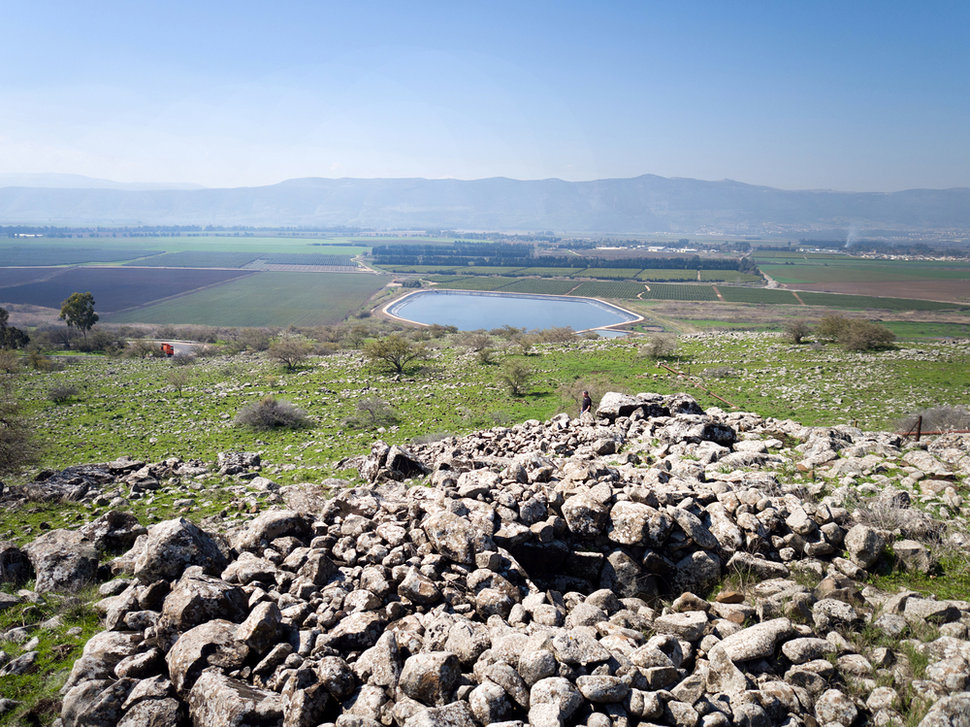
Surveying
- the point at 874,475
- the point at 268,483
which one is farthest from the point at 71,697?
the point at 874,475

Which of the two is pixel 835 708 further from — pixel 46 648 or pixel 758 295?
pixel 758 295

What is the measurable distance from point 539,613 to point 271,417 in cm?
2031

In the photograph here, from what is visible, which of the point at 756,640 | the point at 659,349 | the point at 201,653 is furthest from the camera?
the point at 659,349

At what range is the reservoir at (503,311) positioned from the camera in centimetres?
10994

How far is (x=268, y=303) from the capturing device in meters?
129

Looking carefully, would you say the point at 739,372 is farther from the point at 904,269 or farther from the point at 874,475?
the point at 904,269

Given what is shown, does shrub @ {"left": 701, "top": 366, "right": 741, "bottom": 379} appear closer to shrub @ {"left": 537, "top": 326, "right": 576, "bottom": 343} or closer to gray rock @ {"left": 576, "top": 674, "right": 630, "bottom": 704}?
shrub @ {"left": 537, "top": 326, "right": 576, "bottom": 343}

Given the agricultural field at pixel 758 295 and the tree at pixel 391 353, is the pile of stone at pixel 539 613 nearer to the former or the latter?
the tree at pixel 391 353

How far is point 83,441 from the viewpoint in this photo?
2262 cm

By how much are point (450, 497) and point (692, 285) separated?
166m

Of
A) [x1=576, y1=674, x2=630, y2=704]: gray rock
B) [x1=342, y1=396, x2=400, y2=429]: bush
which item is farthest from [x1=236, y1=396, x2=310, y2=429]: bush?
[x1=576, y1=674, x2=630, y2=704]: gray rock

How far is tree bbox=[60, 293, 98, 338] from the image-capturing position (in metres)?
63.4

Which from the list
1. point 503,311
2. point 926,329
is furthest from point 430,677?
point 503,311

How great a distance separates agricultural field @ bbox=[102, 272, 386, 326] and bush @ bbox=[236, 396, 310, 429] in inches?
3282
